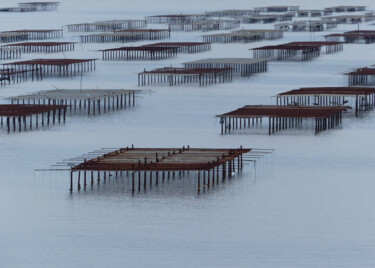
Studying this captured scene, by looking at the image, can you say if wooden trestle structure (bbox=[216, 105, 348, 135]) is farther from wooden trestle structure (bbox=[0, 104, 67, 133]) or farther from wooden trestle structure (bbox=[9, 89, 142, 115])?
wooden trestle structure (bbox=[0, 104, 67, 133])

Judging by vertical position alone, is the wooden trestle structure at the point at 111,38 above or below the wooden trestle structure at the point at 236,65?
above

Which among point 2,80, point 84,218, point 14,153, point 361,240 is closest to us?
point 361,240

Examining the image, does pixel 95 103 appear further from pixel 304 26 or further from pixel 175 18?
pixel 175 18

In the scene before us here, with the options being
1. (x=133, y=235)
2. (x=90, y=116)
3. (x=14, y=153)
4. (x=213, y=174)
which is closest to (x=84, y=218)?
(x=133, y=235)

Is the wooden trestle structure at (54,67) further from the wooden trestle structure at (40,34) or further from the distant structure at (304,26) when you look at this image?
the distant structure at (304,26)

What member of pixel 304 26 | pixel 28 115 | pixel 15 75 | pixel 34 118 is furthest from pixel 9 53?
pixel 304 26

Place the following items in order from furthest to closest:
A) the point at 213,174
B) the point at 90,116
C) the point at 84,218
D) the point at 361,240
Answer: the point at 90,116, the point at 213,174, the point at 84,218, the point at 361,240

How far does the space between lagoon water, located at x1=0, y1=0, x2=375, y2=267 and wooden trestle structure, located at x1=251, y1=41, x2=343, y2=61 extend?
36.8 meters

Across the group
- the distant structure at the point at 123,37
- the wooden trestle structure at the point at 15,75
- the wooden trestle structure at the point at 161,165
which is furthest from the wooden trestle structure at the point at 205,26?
the wooden trestle structure at the point at 161,165

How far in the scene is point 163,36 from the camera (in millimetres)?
120750

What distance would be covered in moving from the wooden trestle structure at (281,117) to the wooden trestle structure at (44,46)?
49.5 metres

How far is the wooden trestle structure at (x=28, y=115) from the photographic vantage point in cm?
4781

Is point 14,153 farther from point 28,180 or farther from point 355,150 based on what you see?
point 355,150

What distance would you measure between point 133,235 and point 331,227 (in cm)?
561
